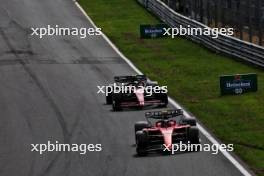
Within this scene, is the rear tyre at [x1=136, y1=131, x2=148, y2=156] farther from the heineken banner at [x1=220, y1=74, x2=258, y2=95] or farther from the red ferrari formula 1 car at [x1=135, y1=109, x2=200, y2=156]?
the heineken banner at [x1=220, y1=74, x2=258, y2=95]

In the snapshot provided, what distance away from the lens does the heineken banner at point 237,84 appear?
23.8 meters

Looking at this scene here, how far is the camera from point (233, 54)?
3378 cm

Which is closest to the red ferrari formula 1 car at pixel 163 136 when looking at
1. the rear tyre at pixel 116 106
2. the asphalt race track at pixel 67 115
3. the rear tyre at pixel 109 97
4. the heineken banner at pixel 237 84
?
the asphalt race track at pixel 67 115

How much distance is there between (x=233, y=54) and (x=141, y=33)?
Result: 27.5 ft

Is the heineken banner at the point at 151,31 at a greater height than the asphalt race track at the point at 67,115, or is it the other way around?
the heineken banner at the point at 151,31

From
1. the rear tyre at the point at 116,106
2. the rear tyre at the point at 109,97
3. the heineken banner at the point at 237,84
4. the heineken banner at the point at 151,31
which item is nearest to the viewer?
the rear tyre at the point at 116,106

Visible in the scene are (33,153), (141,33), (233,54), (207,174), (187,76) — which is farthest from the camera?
(141,33)

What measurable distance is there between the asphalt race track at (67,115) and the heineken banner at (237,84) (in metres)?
3.57

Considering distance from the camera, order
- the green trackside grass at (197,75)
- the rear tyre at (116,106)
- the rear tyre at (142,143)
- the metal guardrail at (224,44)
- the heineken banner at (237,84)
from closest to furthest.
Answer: the rear tyre at (142,143) < the green trackside grass at (197,75) < the rear tyre at (116,106) < the heineken banner at (237,84) < the metal guardrail at (224,44)

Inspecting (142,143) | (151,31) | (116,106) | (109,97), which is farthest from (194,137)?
(151,31)

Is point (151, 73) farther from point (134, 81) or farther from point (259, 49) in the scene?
point (134, 81)

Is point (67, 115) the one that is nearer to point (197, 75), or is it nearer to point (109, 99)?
point (109, 99)

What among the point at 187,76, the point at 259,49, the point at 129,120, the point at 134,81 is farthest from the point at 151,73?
the point at 129,120

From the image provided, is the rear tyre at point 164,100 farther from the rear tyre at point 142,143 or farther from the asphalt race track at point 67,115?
the rear tyre at point 142,143
